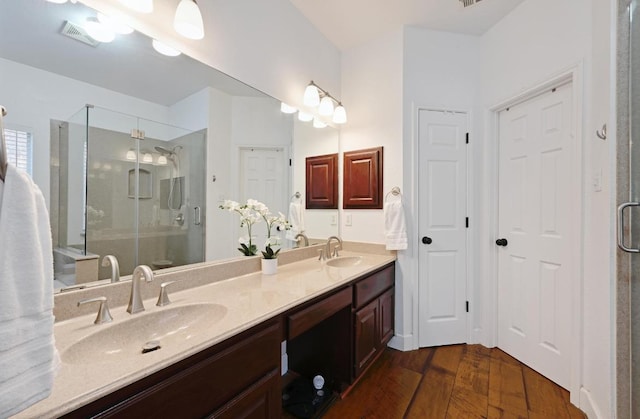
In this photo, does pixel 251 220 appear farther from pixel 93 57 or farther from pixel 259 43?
pixel 259 43

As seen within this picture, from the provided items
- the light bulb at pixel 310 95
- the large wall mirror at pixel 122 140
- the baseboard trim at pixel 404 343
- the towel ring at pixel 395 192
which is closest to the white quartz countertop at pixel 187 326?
the large wall mirror at pixel 122 140

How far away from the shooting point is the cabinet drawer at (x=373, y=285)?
1764mm

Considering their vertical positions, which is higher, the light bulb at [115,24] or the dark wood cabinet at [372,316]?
the light bulb at [115,24]

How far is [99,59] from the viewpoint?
1117 millimetres

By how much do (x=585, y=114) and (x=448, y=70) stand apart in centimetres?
110

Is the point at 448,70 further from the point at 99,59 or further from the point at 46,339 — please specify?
the point at 46,339

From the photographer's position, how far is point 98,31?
1.11 m

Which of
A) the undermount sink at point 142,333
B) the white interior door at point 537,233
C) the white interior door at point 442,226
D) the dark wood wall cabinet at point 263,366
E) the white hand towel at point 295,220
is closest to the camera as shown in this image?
the dark wood wall cabinet at point 263,366

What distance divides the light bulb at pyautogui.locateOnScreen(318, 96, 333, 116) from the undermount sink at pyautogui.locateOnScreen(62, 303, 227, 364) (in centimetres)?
179

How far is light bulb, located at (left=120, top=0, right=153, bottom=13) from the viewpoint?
1131mm

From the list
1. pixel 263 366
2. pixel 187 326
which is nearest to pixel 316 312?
pixel 263 366

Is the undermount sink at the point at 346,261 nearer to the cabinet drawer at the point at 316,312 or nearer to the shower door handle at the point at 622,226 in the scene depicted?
the cabinet drawer at the point at 316,312

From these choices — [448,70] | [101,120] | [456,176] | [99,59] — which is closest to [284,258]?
[101,120]

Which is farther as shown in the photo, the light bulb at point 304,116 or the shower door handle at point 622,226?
the light bulb at point 304,116
